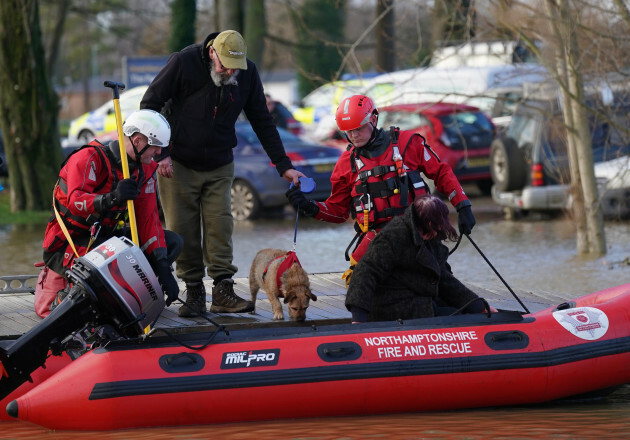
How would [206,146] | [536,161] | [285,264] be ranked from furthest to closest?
[536,161]
[206,146]
[285,264]

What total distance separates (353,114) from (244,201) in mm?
10480

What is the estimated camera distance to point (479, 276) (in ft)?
40.4

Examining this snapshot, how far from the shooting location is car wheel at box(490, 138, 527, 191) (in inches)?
652

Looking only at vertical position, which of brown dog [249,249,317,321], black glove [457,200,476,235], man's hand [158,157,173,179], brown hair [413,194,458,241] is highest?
man's hand [158,157,173,179]

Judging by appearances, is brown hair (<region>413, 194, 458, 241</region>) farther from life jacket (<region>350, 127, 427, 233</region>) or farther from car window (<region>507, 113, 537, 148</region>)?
car window (<region>507, 113, 537, 148</region>)

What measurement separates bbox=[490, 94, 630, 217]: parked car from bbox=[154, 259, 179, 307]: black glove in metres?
7.77

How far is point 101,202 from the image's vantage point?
687 centimetres

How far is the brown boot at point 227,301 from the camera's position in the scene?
322 inches

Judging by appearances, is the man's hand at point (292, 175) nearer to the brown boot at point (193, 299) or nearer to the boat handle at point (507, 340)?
the brown boot at point (193, 299)

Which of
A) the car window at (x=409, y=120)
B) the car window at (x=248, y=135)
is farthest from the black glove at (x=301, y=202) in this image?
the car window at (x=409, y=120)

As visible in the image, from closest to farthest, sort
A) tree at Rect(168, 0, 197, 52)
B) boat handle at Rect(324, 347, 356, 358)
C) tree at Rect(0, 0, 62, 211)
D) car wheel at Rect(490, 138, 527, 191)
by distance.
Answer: boat handle at Rect(324, 347, 356, 358) < car wheel at Rect(490, 138, 527, 191) < tree at Rect(0, 0, 62, 211) < tree at Rect(168, 0, 197, 52)

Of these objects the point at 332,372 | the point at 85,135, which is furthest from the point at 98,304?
the point at 85,135

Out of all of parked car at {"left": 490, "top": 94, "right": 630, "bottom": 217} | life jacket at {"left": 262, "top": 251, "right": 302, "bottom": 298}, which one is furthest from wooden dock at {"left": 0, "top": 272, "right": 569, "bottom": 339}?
parked car at {"left": 490, "top": 94, "right": 630, "bottom": 217}

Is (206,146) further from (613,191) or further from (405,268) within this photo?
(613,191)
